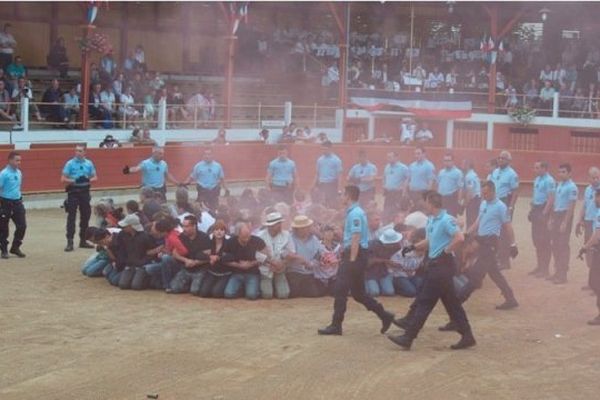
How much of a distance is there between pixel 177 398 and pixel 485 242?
470 cm

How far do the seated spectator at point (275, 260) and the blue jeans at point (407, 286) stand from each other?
1.18 m

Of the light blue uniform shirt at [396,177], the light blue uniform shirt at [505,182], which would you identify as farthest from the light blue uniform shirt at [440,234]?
the light blue uniform shirt at [396,177]

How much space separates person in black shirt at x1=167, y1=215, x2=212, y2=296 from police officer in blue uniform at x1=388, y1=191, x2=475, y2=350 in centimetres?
299

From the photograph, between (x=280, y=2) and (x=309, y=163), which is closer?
(x=280, y=2)

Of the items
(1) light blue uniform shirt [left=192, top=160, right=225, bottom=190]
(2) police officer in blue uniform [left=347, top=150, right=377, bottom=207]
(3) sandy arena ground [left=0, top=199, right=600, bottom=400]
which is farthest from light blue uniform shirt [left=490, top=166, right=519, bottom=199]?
(1) light blue uniform shirt [left=192, top=160, right=225, bottom=190]

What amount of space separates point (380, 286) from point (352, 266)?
2.35 m

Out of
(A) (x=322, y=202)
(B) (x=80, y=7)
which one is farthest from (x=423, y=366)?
(B) (x=80, y=7)

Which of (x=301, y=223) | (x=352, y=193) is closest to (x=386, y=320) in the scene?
(x=352, y=193)

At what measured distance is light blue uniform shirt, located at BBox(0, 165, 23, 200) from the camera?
13.7m

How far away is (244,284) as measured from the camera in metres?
11.3

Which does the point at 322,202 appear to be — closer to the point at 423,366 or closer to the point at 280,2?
the point at 280,2

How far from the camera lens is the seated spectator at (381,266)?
1148 centimetres

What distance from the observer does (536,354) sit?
29.2ft

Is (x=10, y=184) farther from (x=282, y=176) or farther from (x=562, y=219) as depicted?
(x=562, y=219)
